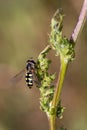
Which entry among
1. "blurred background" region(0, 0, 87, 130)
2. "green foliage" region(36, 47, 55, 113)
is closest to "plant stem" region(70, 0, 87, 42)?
"green foliage" region(36, 47, 55, 113)

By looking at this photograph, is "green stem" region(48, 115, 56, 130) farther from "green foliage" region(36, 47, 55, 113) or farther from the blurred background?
the blurred background

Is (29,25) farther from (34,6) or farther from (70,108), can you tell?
(70,108)

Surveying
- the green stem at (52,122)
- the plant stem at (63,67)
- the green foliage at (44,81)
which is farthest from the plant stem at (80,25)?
the green stem at (52,122)

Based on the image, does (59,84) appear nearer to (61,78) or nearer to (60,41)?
(61,78)

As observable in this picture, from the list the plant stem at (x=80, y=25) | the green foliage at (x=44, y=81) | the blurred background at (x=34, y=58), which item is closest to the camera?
the plant stem at (x=80, y=25)

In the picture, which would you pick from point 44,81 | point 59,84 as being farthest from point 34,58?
point 59,84

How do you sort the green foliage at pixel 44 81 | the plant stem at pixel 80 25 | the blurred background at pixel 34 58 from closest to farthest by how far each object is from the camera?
1. the plant stem at pixel 80 25
2. the green foliage at pixel 44 81
3. the blurred background at pixel 34 58

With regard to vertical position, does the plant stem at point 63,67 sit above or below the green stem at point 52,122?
above

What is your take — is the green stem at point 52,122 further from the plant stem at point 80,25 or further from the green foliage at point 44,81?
the plant stem at point 80,25
